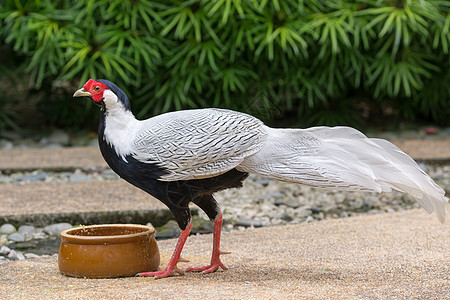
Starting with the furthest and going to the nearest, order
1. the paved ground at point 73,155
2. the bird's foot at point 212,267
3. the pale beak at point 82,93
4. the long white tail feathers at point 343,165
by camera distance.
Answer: the paved ground at point 73,155
the bird's foot at point 212,267
the pale beak at point 82,93
the long white tail feathers at point 343,165

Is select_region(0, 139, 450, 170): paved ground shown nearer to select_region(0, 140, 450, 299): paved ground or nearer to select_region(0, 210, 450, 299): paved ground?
select_region(0, 140, 450, 299): paved ground

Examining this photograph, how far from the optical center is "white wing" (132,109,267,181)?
2.64 m

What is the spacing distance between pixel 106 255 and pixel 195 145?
587mm

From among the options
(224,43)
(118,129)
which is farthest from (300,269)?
(224,43)

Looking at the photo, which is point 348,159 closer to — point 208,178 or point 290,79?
point 208,178

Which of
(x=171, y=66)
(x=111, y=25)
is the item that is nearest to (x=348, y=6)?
(x=171, y=66)

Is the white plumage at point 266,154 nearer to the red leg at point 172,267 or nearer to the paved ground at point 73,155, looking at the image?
the red leg at point 172,267

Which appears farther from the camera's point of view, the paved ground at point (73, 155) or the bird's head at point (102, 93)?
the paved ground at point (73, 155)

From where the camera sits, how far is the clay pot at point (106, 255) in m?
2.80

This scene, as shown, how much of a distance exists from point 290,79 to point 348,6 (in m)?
0.89

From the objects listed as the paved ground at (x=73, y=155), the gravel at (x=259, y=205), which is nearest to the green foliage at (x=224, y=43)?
the paved ground at (x=73, y=155)

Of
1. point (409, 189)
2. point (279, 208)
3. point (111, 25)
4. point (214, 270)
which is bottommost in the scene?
point (279, 208)

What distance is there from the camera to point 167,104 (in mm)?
6578

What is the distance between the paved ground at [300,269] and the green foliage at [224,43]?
288 centimetres
